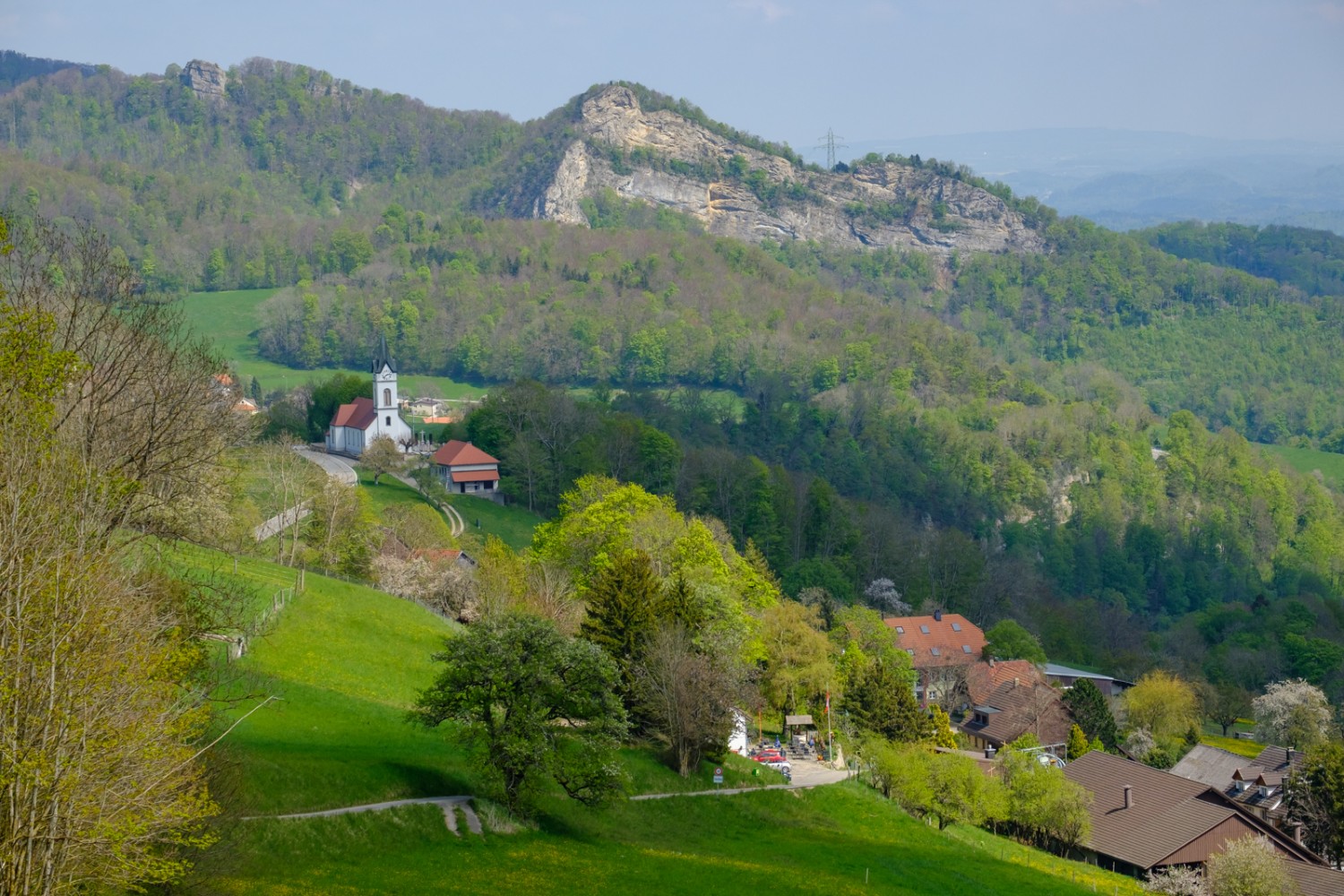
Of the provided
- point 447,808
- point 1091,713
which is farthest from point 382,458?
point 447,808

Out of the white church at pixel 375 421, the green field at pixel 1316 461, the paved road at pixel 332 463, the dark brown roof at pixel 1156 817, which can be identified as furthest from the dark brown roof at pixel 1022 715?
the green field at pixel 1316 461

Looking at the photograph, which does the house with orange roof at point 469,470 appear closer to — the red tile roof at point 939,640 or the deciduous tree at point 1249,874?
the red tile roof at point 939,640

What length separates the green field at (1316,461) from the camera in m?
160

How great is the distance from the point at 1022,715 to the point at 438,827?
41968mm

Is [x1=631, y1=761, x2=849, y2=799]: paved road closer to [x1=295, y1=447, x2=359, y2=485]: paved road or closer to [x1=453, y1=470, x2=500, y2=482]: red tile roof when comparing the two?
[x1=295, y1=447, x2=359, y2=485]: paved road

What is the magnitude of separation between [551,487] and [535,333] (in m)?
74.4

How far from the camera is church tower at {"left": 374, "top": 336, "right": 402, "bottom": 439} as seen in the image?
94125 millimetres

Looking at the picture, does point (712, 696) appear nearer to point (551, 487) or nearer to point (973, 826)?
point (973, 826)

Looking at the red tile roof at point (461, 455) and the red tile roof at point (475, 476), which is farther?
the red tile roof at point (461, 455)

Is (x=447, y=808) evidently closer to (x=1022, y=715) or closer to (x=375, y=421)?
(x=1022, y=715)

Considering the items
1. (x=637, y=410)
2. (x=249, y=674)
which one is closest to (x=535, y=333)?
(x=637, y=410)

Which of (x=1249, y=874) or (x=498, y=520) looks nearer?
(x=1249, y=874)

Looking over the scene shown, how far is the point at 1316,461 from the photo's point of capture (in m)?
168

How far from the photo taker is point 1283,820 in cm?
5028
